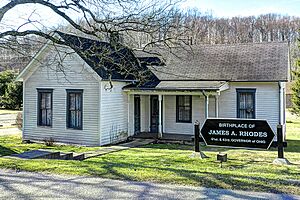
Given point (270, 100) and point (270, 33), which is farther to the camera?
point (270, 33)

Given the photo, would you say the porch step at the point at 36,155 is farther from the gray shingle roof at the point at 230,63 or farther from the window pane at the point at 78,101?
the gray shingle roof at the point at 230,63

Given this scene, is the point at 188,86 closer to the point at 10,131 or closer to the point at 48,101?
the point at 48,101

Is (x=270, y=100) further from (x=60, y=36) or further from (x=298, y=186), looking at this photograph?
(x=298, y=186)

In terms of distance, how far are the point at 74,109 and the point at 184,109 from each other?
20.2 feet

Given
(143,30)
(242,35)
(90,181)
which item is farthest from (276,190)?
(242,35)

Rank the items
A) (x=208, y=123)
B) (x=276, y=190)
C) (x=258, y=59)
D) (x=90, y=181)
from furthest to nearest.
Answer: (x=258, y=59)
(x=208, y=123)
(x=90, y=181)
(x=276, y=190)

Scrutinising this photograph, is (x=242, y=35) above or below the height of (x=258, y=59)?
above

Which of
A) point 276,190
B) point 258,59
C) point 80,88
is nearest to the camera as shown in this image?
point 276,190

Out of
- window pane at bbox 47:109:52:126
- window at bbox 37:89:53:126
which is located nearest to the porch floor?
window pane at bbox 47:109:52:126

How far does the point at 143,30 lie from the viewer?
12461 millimetres

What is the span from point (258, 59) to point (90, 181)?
15468 millimetres

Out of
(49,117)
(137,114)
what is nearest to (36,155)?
(49,117)

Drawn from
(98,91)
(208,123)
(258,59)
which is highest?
(258,59)

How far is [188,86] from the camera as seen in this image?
18.1m
